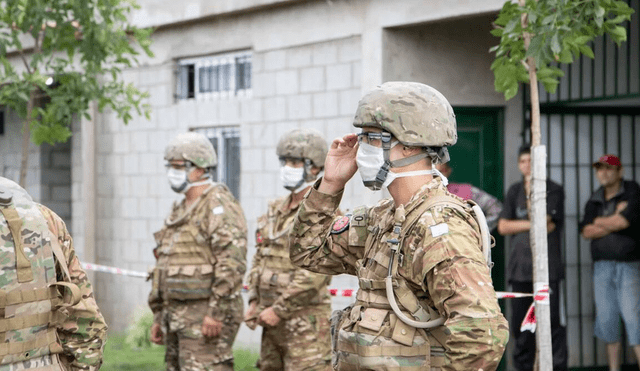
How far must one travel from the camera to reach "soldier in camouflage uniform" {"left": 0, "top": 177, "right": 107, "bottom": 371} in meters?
3.75

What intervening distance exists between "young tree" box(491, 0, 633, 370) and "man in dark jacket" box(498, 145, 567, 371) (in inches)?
86.5

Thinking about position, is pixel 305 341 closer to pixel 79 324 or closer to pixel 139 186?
pixel 79 324

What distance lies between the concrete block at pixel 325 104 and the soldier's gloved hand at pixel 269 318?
2869 millimetres

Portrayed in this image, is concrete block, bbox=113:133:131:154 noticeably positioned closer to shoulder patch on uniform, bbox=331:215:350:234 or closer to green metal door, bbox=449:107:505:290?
→ green metal door, bbox=449:107:505:290

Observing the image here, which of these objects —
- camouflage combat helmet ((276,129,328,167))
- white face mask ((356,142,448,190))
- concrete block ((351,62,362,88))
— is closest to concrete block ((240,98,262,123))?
concrete block ((351,62,362,88))

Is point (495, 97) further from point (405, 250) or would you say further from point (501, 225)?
point (405, 250)

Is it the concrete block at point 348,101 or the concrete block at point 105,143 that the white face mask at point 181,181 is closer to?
the concrete block at point 348,101

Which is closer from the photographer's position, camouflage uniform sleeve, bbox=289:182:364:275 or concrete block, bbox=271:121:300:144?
camouflage uniform sleeve, bbox=289:182:364:275

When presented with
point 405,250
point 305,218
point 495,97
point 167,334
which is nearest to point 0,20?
point 167,334

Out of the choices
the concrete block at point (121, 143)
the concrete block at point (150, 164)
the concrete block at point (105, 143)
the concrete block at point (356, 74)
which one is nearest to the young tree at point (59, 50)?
the concrete block at point (356, 74)

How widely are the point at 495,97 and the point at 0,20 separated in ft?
13.9

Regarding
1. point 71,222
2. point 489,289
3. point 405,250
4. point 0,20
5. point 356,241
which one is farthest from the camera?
point 71,222

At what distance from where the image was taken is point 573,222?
8664 millimetres

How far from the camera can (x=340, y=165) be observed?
12.6 ft
